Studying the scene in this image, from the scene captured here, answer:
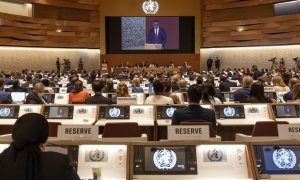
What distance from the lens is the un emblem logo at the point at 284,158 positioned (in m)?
3.40

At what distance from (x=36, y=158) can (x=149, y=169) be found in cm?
147

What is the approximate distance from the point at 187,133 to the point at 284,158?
838 mm

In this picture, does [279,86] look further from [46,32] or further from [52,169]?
[46,32]

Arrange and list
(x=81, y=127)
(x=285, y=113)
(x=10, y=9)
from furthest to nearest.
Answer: (x=10, y=9)
(x=285, y=113)
(x=81, y=127)

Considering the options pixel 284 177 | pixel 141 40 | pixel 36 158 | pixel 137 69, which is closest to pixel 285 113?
pixel 284 177

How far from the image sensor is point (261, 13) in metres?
29.9

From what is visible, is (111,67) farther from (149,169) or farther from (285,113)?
(149,169)

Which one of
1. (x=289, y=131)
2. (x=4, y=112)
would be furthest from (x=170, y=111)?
(x=289, y=131)

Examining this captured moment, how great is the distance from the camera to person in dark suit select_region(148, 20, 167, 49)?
32.3 meters

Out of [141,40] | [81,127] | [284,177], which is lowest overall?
[284,177]

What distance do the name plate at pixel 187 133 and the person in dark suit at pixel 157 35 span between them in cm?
2887

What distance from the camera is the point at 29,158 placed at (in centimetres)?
204

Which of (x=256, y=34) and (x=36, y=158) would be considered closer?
(x=36, y=158)

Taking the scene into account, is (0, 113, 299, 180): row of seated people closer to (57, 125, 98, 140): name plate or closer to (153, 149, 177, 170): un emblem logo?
(153, 149, 177, 170): un emblem logo
